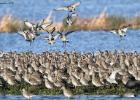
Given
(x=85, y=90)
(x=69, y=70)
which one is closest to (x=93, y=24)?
(x=69, y=70)

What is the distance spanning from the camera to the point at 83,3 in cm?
8712

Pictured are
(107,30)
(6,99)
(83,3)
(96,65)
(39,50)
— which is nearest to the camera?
(6,99)

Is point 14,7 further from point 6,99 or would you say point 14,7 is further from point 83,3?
point 6,99

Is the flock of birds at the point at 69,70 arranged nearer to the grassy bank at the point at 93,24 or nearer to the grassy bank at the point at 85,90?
the grassy bank at the point at 85,90

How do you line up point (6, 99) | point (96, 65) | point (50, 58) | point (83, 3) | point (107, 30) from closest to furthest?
point (6, 99), point (96, 65), point (50, 58), point (107, 30), point (83, 3)

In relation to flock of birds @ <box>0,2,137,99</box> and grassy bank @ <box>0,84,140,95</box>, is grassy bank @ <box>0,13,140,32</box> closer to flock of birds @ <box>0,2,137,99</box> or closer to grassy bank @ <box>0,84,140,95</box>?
flock of birds @ <box>0,2,137,99</box>

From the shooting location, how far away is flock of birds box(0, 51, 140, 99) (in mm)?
30375

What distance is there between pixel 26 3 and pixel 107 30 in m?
35.9

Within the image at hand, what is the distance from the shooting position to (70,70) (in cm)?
3150

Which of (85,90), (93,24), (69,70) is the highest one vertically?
(69,70)

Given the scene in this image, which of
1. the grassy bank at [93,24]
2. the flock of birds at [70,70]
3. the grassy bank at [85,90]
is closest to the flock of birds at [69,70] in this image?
the flock of birds at [70,70]

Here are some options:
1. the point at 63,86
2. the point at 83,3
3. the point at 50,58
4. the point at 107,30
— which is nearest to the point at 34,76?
the point at 63,86

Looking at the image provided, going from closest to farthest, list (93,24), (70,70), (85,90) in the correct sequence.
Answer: (85,90), (70,70), (93,24)

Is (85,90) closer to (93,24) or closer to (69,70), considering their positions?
(69,70)
